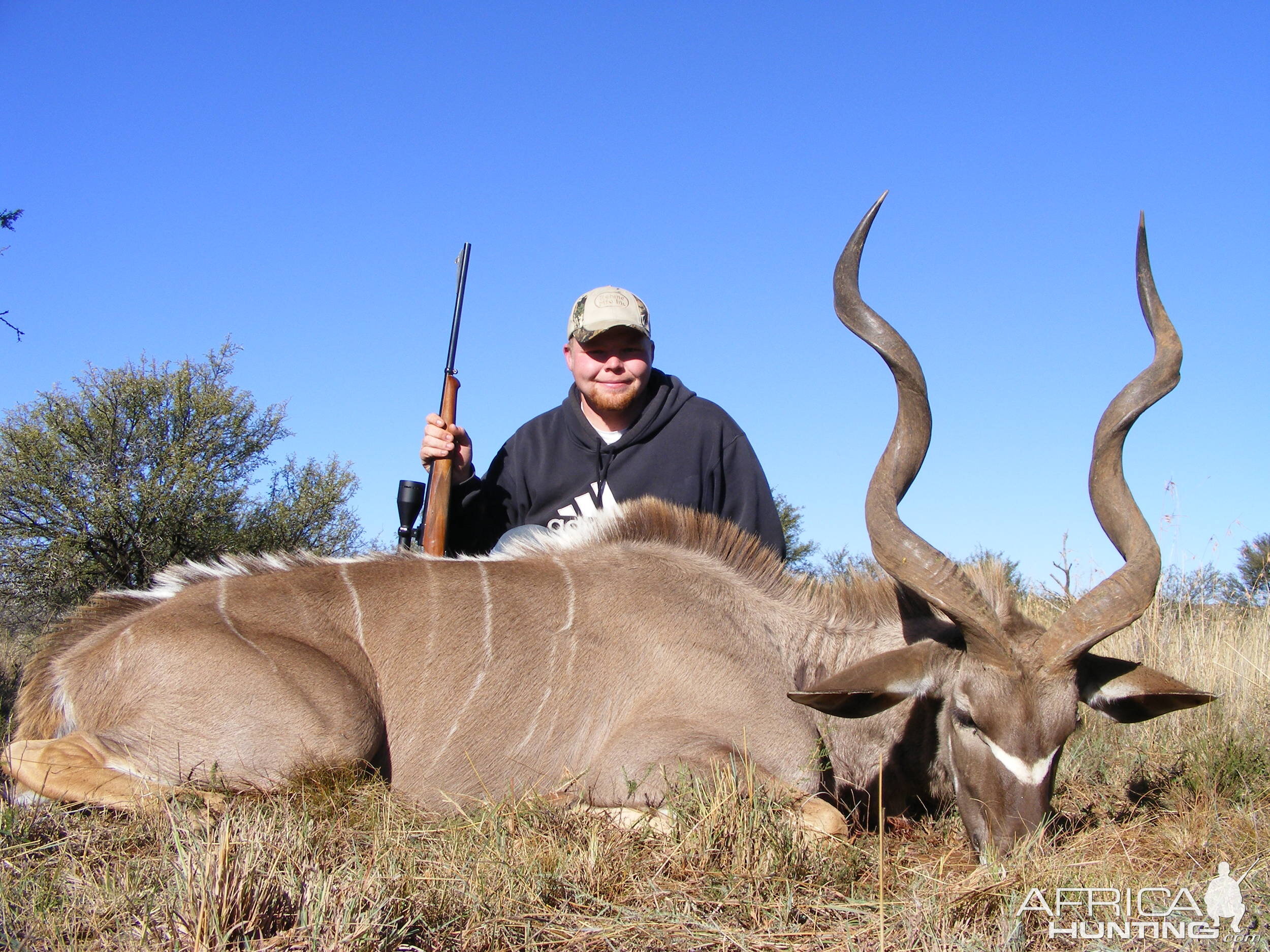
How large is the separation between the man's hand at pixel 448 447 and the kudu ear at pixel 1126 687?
2.64 metres

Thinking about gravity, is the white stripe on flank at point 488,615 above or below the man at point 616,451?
below

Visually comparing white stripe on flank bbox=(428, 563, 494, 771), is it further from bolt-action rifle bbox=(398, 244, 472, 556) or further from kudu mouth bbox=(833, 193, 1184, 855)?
kudu mouth bbox=(833, 193, 1184, 855)

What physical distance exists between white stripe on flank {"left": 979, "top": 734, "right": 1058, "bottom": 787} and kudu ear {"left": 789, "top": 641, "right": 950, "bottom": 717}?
31 cm

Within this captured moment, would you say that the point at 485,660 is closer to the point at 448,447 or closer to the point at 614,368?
the point at 448,447

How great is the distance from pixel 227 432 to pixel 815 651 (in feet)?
29.4

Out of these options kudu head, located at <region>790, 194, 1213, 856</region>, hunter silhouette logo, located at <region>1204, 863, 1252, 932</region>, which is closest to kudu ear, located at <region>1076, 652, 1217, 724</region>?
kudu head, located at <region>790, 194, 1213, 856</region>

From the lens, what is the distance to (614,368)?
4.46m

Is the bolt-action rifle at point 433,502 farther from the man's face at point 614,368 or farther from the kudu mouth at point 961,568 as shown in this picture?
the kudu mouth at point 961,568

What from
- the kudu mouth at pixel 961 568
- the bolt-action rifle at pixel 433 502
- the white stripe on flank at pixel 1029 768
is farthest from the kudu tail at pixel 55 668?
the white stripe on flank at pixel 1029 768

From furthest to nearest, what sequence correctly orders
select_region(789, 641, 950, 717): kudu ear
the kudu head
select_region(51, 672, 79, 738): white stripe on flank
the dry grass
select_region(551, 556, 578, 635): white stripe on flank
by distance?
select_region(551, 556, 578, 635): white stripe on flank
select_region(51, 672, 79, 738): white stripe on flank
select_region(789, 641, 950, 717): kudu ear
the kudu head
the dry grass

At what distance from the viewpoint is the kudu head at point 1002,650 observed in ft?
8.67

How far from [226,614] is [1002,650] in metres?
2.29

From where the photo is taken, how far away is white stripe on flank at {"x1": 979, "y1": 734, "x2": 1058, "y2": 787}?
2.61 meters

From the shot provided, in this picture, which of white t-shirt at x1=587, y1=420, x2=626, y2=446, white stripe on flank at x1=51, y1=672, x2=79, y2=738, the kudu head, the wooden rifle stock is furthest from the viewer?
white t-shirt at x1=587, y1=420, x2=626, y2=446
